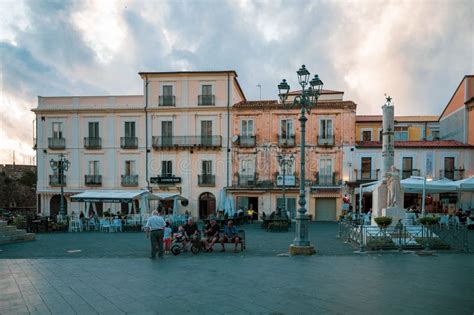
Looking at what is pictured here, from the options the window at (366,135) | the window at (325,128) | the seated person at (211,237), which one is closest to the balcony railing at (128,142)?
the window at (325,128)

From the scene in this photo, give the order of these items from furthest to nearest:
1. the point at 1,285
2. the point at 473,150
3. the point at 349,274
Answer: the point at 473,150
the point at 349,274
the point at 1,285

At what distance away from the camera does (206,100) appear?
3356 cm

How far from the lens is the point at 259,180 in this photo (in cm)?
3334

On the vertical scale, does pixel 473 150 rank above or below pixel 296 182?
above

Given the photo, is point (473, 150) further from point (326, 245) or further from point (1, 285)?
point (1, 285)

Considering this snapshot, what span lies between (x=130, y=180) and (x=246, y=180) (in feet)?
35.0

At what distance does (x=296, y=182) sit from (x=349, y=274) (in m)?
23.7

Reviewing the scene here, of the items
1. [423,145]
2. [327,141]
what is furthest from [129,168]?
[423,145]

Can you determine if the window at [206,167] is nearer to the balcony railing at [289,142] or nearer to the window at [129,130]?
the balcony railing at [289,142]

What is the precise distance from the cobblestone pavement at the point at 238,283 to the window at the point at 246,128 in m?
21.2

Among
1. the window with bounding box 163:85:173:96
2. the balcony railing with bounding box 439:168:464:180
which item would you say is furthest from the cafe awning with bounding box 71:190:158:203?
the balcony railing with bounding box 439:168:464:180

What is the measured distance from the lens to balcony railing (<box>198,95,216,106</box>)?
110 feet

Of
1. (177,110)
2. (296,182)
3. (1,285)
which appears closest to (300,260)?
(1,285)

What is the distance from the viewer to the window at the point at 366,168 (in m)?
32.5
